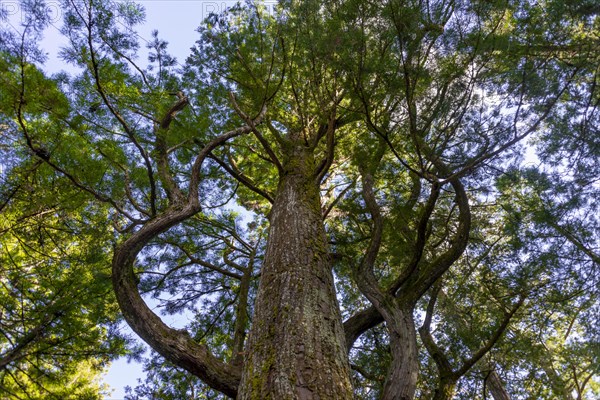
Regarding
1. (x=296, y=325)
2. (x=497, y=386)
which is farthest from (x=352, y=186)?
(x=296, y=325)

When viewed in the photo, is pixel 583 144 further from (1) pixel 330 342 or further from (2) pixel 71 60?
(2) pixel 71 60

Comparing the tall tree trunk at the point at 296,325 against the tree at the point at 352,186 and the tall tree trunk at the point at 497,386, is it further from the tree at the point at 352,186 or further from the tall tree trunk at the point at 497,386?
the tall tree trunk at the point at 497,386

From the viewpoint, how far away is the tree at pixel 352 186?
253 cm

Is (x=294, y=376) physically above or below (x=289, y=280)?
below

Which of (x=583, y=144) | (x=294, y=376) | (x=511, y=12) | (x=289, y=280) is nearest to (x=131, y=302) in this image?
(x=289, y=280)

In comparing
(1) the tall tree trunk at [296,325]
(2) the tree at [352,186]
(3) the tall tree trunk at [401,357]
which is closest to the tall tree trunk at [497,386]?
(2) the tree at [352,186]

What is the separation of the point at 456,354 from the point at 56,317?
171 inches

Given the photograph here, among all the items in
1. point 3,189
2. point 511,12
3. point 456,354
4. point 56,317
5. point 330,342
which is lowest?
point 330,342

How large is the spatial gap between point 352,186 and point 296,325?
13.3 feet

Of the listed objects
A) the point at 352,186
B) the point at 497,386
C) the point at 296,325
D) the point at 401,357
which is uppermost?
the point at 352,186

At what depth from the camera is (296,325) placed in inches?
80.8

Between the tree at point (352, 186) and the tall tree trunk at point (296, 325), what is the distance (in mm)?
11

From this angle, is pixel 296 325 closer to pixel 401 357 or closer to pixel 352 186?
pixel 401 357

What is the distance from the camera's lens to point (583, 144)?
3.87m
